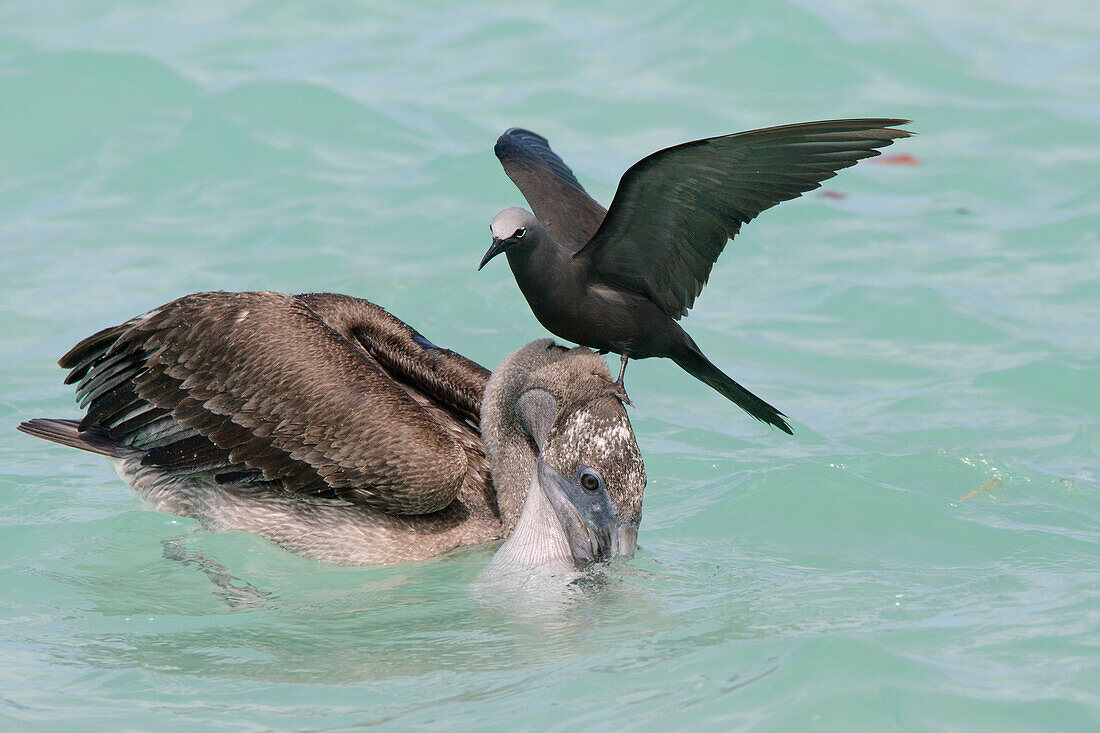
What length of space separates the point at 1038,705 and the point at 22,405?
599 centimetres

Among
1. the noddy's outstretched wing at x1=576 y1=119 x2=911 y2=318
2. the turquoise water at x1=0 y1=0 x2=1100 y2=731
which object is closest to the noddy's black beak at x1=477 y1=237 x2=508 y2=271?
the noddy's outstretched wing at x1=576 y1=119 x2=911 y2=318

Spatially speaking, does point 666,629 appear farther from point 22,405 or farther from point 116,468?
point 22,405

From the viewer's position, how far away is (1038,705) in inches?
174

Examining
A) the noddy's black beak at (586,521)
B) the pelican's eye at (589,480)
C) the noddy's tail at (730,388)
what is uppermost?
the noddy's tail at (730,388)

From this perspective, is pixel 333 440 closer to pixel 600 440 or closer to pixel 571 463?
pixel 571 463

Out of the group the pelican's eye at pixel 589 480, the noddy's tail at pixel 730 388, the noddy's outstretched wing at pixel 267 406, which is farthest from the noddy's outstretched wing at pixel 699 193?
the noddy's outstretched wing at pixel 267 406

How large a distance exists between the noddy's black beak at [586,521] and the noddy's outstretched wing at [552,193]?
1060 millimetres

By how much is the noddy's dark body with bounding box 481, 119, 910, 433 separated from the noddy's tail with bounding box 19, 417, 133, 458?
2.19 metres

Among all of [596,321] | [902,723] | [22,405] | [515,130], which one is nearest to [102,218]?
[22,405]

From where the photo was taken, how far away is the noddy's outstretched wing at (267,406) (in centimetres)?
590

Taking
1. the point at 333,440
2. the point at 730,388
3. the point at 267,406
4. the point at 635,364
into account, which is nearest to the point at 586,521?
the point at 730,388

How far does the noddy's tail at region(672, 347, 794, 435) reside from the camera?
5.59 meters

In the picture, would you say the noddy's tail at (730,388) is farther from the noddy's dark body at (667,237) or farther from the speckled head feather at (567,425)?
the speckled head feather at (567,425)

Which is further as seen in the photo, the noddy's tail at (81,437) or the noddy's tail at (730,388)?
the noddy's tail at (81,437)
